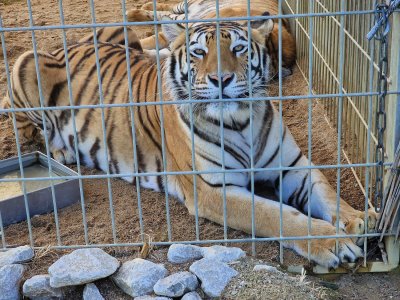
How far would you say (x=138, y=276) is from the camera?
2.69m

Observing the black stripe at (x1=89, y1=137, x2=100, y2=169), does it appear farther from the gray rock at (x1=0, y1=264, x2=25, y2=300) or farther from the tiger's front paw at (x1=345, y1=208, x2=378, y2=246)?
the tiger's front paw at (x1=345, y1=208, x2=378, y2=246)

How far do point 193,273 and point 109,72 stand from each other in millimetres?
1785

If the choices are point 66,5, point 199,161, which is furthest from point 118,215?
point 66,5

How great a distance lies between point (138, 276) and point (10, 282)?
0.48 metres

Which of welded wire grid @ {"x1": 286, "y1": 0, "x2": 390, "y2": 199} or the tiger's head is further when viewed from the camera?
the tiger's head

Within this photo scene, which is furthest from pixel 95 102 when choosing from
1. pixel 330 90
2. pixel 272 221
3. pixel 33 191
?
pixel 272 221

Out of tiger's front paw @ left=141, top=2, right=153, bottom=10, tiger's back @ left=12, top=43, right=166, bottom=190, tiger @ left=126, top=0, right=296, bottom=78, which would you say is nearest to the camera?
tiger's back @ left=12, top=43, right=166, bottom=190

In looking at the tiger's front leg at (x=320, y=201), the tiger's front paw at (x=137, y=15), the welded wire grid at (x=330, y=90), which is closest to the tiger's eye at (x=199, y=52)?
the welded wire grid at (x=330, y=90)

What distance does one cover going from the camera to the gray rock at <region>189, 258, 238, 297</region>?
105 inches

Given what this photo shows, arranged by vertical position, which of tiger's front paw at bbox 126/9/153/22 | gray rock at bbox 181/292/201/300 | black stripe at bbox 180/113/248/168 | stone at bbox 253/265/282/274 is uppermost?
tiger's front paw at bbox 126/9/153/22

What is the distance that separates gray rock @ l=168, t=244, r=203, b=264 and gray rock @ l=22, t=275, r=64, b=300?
44cm

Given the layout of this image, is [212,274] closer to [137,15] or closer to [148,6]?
[137,15]

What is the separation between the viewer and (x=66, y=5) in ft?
23.8

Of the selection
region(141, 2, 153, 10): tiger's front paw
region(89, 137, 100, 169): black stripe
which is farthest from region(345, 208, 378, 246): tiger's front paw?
region(141, 2, 153, 10): tiger's front paw
